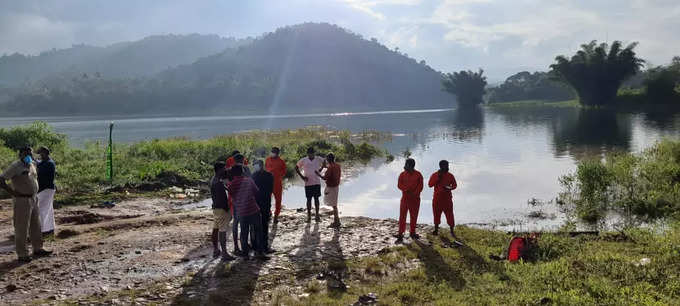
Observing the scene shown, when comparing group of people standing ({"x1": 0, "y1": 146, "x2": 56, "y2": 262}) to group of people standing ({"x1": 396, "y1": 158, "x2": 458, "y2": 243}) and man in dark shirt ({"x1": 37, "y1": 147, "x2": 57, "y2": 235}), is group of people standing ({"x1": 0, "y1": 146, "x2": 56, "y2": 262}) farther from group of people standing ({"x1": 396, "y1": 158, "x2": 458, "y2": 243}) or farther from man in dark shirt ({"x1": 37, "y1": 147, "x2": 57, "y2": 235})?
group of people standing ({"x1": 396, "y1": 158, "x2": 458, "y2": 243})

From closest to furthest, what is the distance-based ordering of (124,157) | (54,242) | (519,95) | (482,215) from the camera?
(54,242)
(482,215)
(124,157)
(519,95)

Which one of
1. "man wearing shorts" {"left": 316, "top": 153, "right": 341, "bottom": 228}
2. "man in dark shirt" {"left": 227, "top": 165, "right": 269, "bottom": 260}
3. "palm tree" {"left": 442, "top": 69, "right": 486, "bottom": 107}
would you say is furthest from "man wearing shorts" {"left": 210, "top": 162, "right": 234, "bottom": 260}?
"palm tree" {"left": 442, "top": 69, "right": 486, "bottom": 107}

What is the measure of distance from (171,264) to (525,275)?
599 cm

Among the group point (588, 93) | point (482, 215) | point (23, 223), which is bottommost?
point (482, 215)

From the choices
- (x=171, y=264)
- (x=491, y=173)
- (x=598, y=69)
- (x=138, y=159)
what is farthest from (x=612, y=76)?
(x=171, y=264)

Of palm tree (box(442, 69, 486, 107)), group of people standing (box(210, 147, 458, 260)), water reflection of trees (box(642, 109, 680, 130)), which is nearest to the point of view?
group of people standing (box(210, 147, 458, 260))

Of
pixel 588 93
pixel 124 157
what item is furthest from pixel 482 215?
pixel 588 93

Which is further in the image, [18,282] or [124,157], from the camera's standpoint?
[124,157]

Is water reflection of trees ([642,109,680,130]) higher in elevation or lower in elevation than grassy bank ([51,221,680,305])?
higher

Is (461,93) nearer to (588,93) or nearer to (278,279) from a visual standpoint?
(588,93)

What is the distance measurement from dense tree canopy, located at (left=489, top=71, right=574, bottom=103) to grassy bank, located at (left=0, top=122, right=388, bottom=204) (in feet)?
441

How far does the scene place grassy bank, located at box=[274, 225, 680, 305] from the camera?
251 inches

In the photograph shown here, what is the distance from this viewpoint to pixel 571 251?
8.60m

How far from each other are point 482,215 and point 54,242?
11.8 metres
